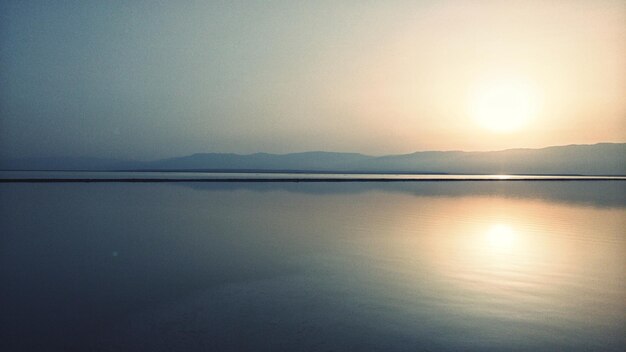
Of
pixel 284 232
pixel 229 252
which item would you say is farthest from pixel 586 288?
pixel 284 232

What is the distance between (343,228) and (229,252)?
23.8ft

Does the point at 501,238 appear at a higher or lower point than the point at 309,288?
higher

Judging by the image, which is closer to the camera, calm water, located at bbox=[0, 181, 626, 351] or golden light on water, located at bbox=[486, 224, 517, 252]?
calm water, located at bbox=[0, 181, 626, 351]

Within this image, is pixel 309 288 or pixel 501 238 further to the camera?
pixel 501 238

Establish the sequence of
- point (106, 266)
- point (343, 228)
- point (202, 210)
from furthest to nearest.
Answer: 1. point (202, 210)
2. point (343, 228)
3. point (106, 266)

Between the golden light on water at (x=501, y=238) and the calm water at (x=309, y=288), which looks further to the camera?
the golden light on water at (x=501, y=238)

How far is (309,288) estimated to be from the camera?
11289 mm

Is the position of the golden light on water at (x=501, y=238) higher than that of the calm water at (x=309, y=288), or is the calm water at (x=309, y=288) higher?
the golden light on water at (x=501, y=238)

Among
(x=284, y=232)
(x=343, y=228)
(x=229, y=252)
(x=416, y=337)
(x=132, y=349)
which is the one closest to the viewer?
(x=132, y=349)

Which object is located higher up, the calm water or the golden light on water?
the golden light on water

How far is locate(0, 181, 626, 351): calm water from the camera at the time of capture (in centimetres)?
798

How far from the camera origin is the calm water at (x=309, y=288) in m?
7.98

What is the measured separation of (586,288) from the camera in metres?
11.6

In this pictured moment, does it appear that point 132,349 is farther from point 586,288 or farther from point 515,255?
point 515,255
